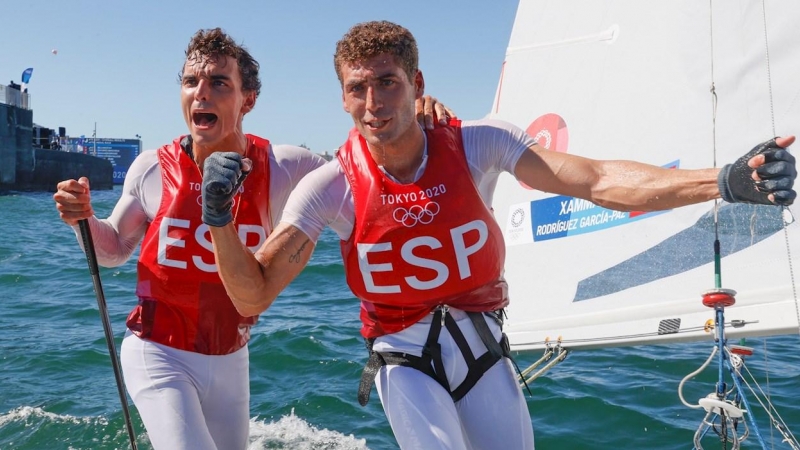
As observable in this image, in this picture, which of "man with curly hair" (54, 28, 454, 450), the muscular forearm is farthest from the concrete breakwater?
the muscular forearm

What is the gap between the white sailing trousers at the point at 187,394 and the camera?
318cm

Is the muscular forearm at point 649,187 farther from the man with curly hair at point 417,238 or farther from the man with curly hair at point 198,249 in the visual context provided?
the man with curly hair at point 198,249

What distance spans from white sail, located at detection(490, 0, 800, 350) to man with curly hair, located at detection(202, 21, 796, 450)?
4.50 ft

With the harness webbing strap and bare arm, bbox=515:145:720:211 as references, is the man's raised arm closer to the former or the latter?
the harness webbing strap

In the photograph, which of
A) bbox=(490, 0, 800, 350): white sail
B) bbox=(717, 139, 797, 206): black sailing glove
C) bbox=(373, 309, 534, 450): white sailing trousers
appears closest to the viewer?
bbox=(717, 139, 797, 206): black sailing glove

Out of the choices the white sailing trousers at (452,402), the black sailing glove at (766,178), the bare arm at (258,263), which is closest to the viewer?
the black sailing glove at (766,178)

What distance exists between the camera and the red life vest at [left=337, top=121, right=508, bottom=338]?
2898mm

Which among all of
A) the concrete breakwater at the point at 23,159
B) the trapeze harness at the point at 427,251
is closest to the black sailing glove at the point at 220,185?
the trapeze harness at the point at 427,251

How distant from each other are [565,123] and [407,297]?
233 cm

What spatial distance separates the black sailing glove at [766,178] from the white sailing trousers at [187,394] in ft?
7.34

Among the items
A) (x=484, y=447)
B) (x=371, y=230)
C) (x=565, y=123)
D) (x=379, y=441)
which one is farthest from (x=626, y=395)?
(x=371, y=230)

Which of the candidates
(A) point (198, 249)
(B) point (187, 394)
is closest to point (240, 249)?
(A) point (198, 249)

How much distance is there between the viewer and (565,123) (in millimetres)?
4824

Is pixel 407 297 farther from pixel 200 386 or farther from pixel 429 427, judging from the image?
pixel 200 386
